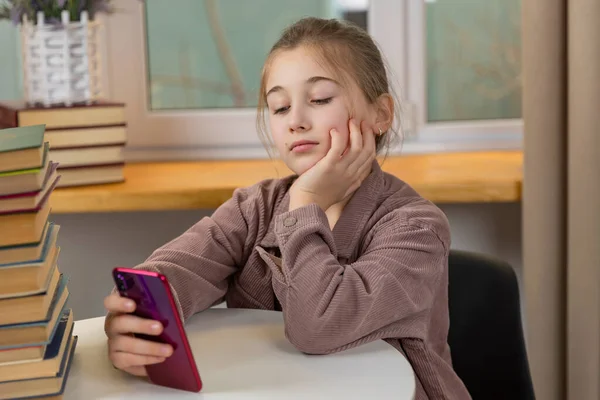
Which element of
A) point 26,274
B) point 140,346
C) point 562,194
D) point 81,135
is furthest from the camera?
point 81,135

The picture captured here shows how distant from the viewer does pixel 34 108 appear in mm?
1944

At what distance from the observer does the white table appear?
98cm

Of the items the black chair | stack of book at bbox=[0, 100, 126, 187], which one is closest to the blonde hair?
the black chair

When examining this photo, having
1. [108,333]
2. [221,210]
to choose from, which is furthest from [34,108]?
[108,333]

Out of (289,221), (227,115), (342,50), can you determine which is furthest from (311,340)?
(227,115)

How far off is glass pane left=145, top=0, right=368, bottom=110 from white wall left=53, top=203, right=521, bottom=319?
0.32 m

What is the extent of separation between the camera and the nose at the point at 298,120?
4.30ft

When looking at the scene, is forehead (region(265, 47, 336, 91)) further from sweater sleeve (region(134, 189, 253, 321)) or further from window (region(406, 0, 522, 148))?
window (region(406, 0, 522, 148))

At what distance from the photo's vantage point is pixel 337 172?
1.30 metres

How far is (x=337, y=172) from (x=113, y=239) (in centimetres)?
106

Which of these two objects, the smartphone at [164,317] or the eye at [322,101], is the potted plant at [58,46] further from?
the smartphone at [164,317]

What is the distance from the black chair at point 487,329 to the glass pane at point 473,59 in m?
0.79

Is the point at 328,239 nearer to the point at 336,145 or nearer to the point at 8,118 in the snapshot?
the point at 336,145

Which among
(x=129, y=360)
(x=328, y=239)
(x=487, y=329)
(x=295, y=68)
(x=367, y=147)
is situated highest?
(x=295, y=68)
